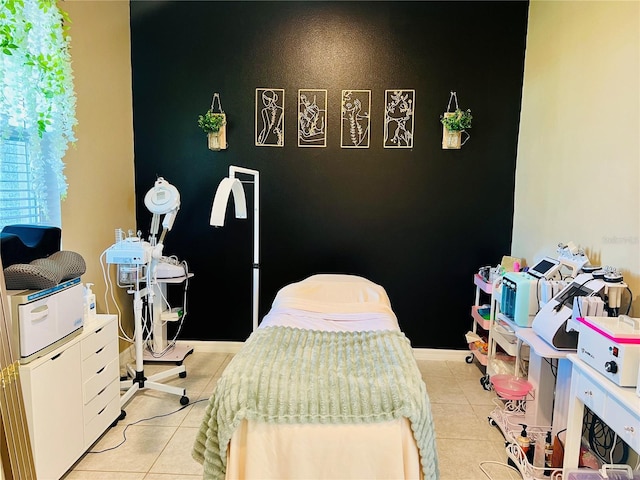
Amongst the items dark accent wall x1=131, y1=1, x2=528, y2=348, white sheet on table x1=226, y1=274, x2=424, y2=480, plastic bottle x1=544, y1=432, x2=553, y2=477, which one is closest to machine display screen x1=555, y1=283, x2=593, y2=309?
plastic bottle x1=544, y1=432, x2=553, y2=477

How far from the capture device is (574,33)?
8.68ft

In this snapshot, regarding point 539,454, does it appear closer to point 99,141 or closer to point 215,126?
point 215,126

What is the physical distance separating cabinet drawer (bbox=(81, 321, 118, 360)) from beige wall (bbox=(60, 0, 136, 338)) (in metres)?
0.56

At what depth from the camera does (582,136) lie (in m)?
2.54

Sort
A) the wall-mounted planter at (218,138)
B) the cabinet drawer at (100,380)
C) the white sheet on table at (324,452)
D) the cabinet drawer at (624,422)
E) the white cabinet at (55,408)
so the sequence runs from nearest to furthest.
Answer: the cabinet drawer at (624,422) → the white sheet on table at (324,452) → the white cabinet at (55,408) → the cabinet drawer at (100,380) → the wall-mounted planter at (218,138)

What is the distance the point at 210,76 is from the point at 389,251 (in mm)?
2001

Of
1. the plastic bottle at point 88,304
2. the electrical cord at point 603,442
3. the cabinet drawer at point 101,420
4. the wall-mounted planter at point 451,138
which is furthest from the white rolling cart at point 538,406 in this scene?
the plastic bottle at point 88,304

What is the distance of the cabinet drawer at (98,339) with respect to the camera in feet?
7.54

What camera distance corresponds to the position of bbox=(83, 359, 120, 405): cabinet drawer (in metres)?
2.29

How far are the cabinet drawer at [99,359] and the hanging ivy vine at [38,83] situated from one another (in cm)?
93

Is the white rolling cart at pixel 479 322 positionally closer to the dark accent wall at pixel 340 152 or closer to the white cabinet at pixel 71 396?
the dark accent wall at pixel 340 152

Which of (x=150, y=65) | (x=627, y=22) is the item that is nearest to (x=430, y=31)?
(x=627, y=22)

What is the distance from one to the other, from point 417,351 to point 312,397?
7.30 feet

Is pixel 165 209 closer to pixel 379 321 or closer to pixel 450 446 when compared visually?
pixel 379 321
